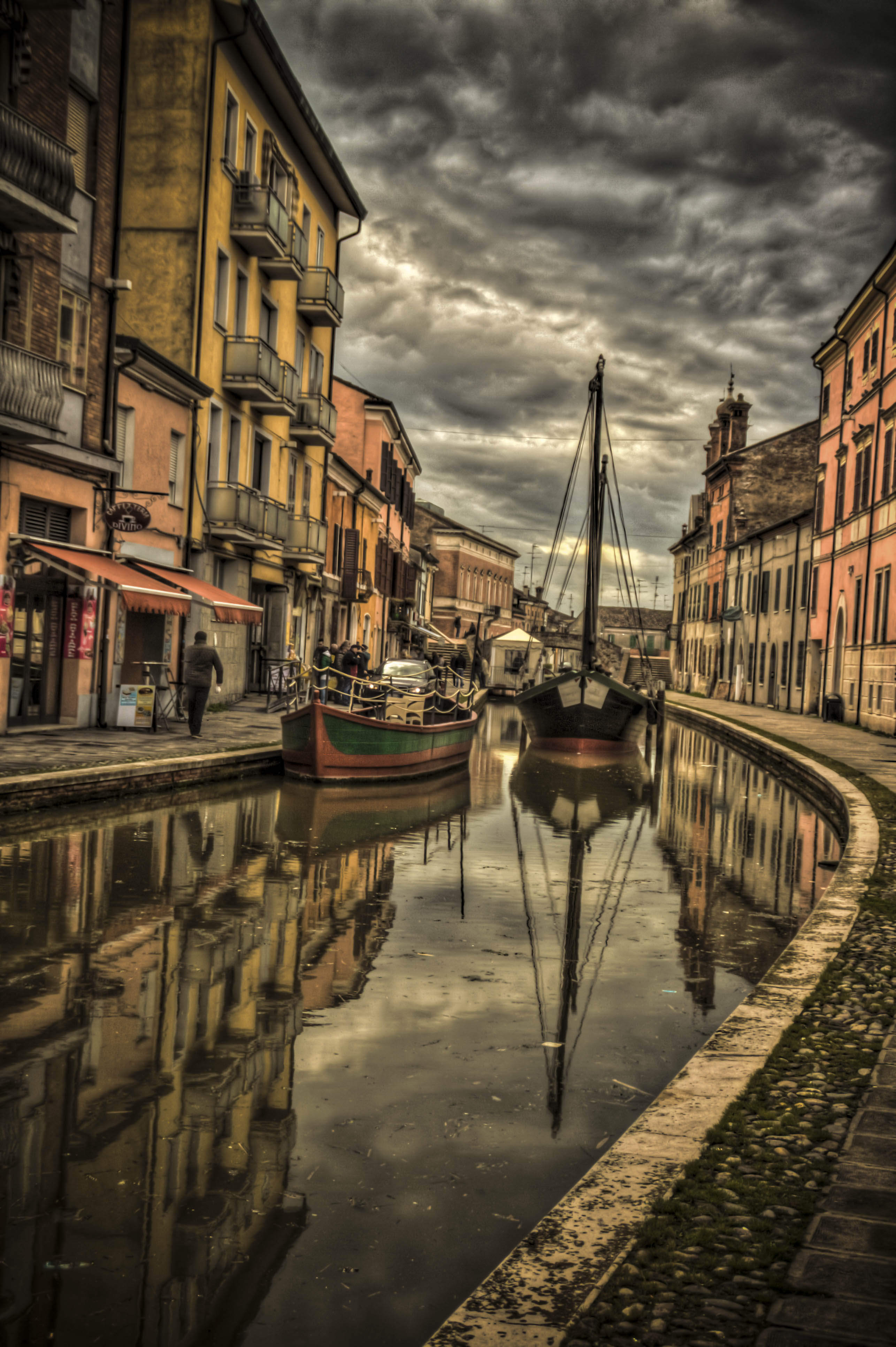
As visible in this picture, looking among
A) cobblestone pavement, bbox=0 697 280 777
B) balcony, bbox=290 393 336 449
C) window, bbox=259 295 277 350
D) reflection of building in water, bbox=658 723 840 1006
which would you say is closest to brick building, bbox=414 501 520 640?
balcony, bbox=290 393 336 449

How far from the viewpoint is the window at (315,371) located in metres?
33.5

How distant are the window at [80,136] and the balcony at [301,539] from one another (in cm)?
1203

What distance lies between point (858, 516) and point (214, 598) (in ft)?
66.6

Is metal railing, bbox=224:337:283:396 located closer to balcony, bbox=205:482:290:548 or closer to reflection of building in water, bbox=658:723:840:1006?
balcony, bbox=205:482:290:548

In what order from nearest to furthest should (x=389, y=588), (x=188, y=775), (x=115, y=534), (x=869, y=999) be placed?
(x=869, y=999) → (x=188, y=775) → (x=115, y=534) → (x=389, y=588)

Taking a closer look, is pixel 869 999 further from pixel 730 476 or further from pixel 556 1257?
pixel 730 476

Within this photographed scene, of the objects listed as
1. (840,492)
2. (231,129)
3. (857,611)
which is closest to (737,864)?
(231,129)

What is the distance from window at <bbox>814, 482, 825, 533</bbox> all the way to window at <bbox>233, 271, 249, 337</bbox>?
20789 mm

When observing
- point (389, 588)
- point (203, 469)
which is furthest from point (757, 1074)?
point (389, 588)

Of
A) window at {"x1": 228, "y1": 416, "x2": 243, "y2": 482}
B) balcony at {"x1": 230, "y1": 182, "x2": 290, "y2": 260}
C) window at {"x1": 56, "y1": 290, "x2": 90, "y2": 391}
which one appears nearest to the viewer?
window at {"x1": 56, "y1": 290, "x2": 90, "y2": 391}

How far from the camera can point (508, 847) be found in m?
11.6

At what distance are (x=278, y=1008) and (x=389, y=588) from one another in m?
47.6

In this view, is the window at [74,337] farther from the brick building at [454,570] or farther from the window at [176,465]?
the brick building at [454,570]

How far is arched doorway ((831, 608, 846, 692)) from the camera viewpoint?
1362 inches
